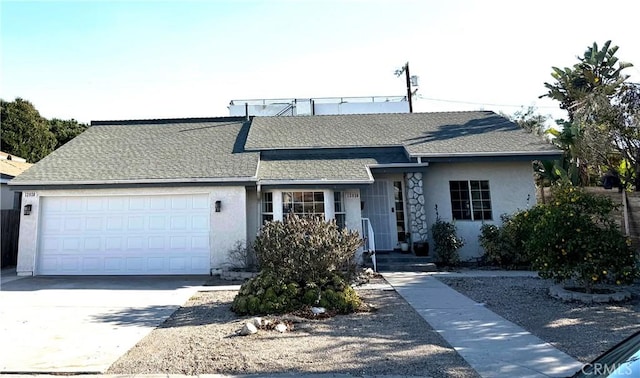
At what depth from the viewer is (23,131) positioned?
2542 cm

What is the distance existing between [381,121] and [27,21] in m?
12.1

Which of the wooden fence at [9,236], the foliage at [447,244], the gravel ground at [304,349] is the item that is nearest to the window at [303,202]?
the foliage at [447,244]

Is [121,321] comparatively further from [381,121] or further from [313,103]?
[313,103]

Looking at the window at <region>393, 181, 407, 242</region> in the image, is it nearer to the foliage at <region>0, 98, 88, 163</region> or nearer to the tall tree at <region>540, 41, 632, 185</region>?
the tall tree at <region>540, 41, 632, 185</region>

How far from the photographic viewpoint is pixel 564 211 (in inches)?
278


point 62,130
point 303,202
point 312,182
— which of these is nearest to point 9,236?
point 303,202

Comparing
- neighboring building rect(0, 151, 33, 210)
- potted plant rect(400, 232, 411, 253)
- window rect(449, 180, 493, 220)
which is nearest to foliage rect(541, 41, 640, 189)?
window rect(449, 180, 493, 220)

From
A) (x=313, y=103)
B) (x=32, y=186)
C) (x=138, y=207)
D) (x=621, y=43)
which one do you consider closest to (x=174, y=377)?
(x=138, y=207)

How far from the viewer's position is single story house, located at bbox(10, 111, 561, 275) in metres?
10.6

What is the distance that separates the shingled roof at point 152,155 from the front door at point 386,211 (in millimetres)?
4238

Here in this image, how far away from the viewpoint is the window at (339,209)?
11.4 metres

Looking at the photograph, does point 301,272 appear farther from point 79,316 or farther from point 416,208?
point 416,208

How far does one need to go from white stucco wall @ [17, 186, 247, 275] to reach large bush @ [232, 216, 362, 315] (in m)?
3.75

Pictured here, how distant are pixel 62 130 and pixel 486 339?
35.1 metres
